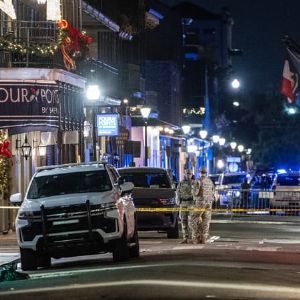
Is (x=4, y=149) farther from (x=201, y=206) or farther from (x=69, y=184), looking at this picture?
(x=69, y=184)

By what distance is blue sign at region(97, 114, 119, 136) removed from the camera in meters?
38.4

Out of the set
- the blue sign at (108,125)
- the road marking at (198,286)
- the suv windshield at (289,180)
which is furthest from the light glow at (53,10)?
the road marking at (198,286)

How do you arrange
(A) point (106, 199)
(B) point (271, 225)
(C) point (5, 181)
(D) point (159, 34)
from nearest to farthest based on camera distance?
(A) point (106, 199), (C) point (5, 181), (B) point (271, 225), (D) point (159, 34)

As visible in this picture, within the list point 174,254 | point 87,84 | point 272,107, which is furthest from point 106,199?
point 272,107

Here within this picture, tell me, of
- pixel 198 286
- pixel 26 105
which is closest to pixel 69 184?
pixel 198 286

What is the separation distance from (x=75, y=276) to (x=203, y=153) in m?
63.4

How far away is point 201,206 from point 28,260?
20.7 ft

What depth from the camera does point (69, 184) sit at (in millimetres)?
19000

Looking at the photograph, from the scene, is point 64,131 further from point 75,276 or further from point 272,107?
point 272,107

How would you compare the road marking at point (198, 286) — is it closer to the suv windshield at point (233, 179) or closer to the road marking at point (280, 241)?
the road marking at point (280, 241)

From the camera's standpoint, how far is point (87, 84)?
36656mm

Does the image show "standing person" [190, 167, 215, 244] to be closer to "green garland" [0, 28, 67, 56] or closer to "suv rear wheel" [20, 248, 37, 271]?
"suv rear wheel" [20, 248, 37, 271]

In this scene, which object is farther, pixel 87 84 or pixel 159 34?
pixel 159 34

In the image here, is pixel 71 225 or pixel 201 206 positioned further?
pixel 201 206
